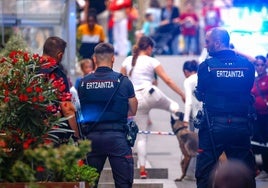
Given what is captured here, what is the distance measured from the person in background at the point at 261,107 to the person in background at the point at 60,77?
4383 millimetres

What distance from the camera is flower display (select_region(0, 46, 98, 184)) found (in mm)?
8391

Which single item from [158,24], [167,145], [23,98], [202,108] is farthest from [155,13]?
[23,98]

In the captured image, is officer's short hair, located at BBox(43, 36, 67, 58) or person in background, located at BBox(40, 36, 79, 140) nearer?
person in background, located at BBox(40, 36, 79, 140)

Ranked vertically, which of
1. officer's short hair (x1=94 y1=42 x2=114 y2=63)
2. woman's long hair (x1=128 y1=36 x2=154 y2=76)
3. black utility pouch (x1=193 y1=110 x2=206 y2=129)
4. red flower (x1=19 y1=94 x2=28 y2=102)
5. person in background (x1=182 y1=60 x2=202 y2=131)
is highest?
woman's long hair (x1=128 y1=36 x2=154 y2=76)

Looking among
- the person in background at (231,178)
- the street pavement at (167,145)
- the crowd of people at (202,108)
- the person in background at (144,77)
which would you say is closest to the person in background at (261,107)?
the street pavement at (167,145)

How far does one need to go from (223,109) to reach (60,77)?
176 centimetres

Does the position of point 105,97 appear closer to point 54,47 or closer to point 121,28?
point 54,47

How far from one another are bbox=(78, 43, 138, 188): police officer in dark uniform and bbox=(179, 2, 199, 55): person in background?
14.8m

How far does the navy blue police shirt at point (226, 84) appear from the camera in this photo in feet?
34.5

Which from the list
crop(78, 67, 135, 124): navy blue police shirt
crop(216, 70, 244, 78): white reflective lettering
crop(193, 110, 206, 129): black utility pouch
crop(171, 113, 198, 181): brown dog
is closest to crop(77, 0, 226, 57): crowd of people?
crop(171, 113, 198, 181): brown dog

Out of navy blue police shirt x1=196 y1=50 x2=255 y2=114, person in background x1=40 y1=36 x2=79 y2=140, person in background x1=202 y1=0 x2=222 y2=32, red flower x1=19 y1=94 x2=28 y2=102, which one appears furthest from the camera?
person in background x1=202 y1=0 x2=222 y2=32

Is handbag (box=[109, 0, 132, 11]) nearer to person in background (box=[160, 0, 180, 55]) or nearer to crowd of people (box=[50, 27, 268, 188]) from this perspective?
person in background (box=[160, 0, 180, 55])

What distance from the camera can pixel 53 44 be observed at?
1030 cm

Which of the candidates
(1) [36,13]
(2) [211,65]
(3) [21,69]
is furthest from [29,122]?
(1) [36,13]
